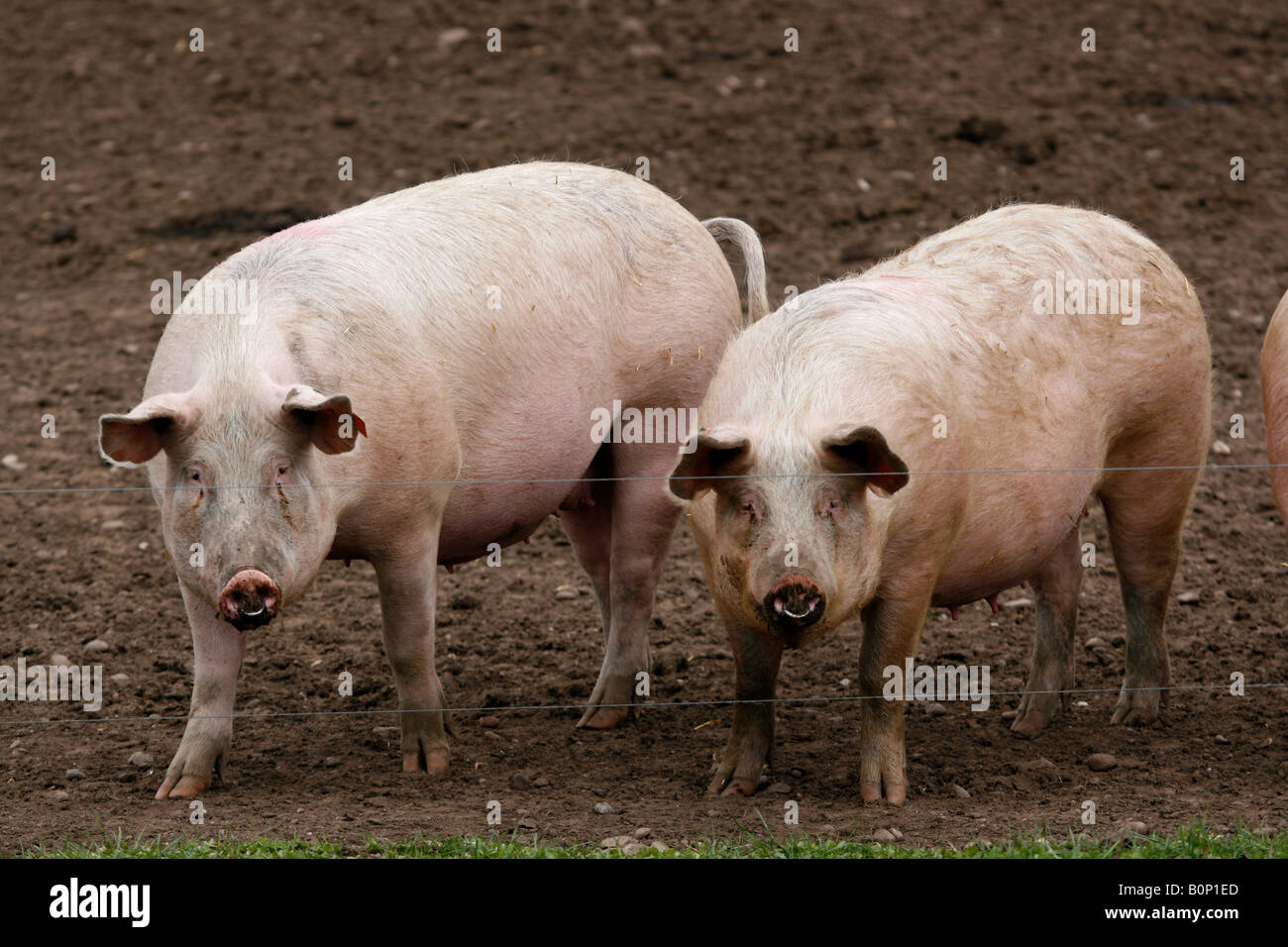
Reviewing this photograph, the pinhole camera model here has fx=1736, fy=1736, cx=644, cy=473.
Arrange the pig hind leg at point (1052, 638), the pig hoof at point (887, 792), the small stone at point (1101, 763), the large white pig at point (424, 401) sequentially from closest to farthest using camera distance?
1. the large white pig at point (424, 401)
2. the pig hoof at point (887, 792)
3. the small stone at point (1101, 763)
4. the pig hind leg at point (1052, 638)

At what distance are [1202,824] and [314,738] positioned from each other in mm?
3257

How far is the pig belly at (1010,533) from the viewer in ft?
18.9

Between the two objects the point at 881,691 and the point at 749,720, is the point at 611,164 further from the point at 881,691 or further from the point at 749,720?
the point at 881,691

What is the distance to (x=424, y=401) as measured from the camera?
19.1 feet

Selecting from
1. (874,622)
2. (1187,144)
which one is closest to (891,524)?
(874,622)

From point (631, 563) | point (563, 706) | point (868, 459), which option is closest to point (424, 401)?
point (631, 563)

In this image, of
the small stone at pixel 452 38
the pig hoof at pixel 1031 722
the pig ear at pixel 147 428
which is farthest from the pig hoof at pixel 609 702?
the small stone at pixel 452 38

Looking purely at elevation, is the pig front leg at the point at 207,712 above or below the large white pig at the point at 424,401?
below

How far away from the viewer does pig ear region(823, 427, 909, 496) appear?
486 centimetres

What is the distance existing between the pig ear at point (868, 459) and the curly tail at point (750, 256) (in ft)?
4.69

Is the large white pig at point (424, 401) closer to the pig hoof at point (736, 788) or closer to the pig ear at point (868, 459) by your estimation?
the pig hoof at point (736, 788)

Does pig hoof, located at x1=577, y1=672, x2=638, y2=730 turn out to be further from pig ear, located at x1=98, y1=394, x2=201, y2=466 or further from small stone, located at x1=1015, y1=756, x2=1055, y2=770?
pig ear, located at x1=98, y1=394, x2=201, y2=466

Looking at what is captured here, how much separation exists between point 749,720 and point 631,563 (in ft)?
3.83
